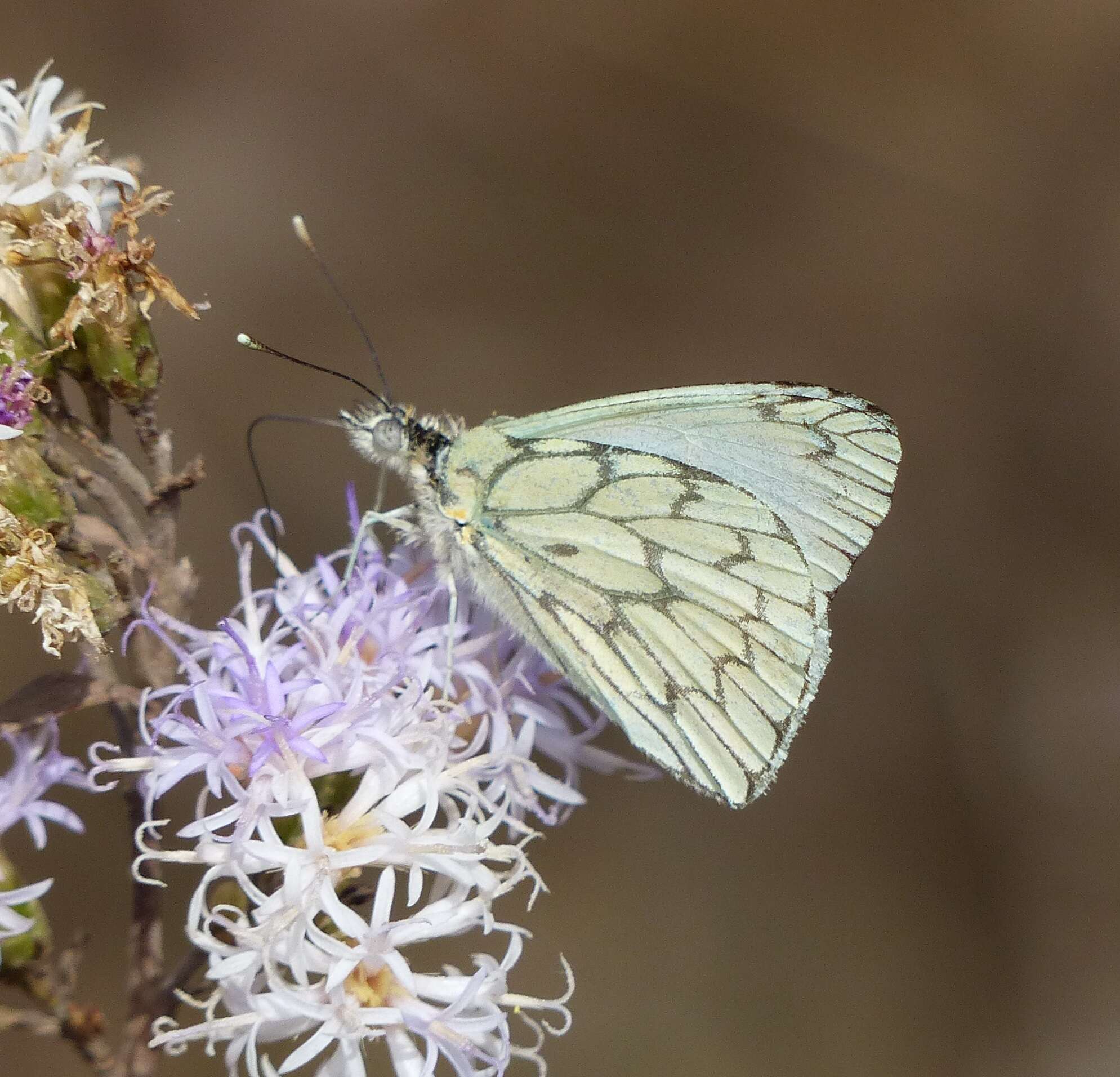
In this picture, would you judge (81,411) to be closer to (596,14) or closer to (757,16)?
(596,14)

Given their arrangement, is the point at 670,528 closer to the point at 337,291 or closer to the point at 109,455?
the point at 337,291

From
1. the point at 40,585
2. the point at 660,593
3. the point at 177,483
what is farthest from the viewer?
the point at 660,593

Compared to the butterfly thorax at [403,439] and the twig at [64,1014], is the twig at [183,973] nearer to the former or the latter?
the twig at [64,1014]

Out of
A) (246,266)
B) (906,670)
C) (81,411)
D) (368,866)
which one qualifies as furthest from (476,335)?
(368,866)

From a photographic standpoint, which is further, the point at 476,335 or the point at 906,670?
the point at 476,335

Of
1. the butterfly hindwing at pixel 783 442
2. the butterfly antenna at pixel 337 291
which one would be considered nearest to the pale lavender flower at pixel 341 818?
the butterfly antenna at pixel 337 291

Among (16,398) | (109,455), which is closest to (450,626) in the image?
(109,455)
